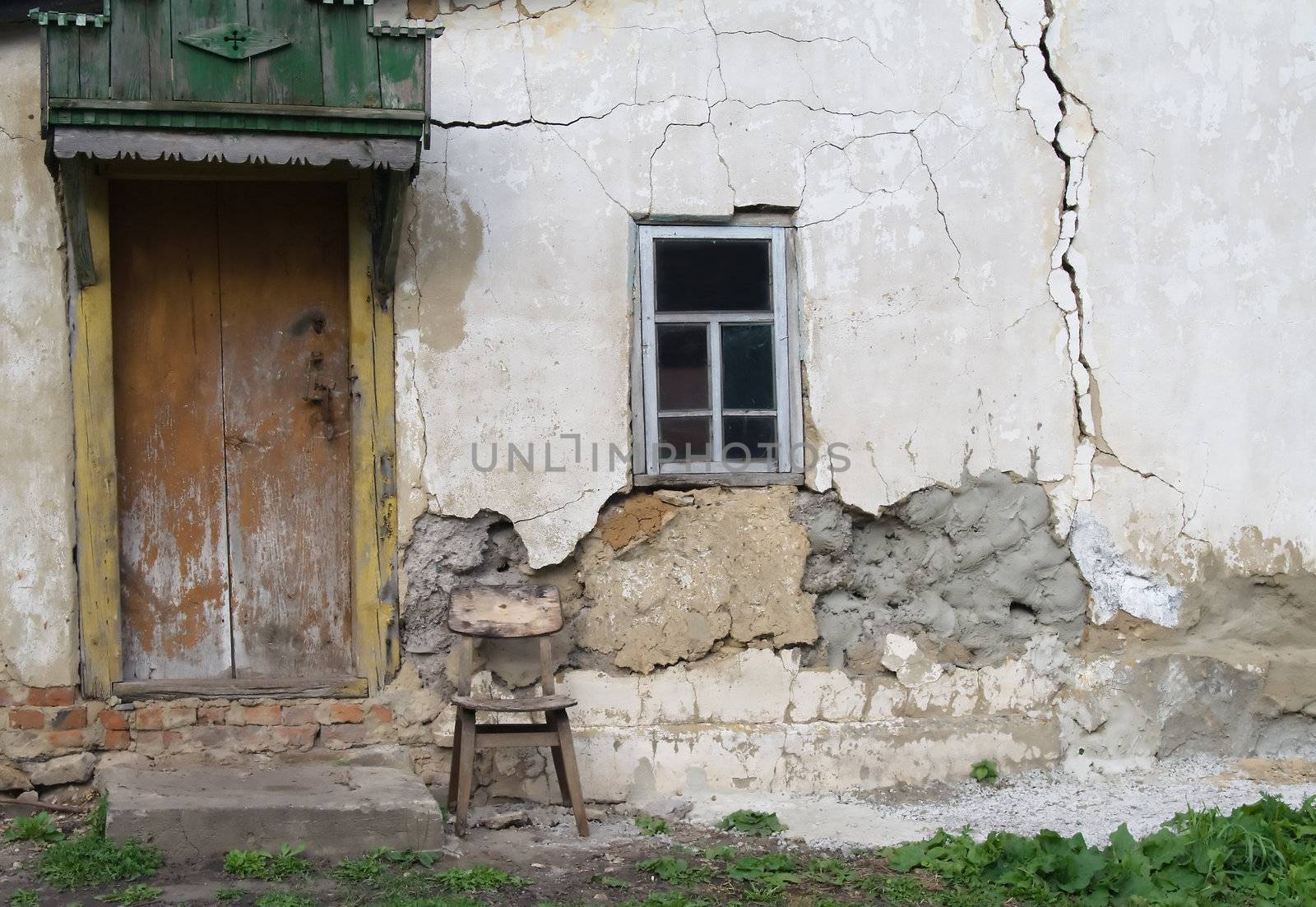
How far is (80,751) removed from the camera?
4.69 metres

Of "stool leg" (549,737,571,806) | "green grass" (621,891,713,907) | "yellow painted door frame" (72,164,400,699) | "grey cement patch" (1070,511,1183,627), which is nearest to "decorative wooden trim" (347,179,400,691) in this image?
"yellow painted door frame" (72,164,400,699)

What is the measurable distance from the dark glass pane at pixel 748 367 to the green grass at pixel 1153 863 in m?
Result: 1.75

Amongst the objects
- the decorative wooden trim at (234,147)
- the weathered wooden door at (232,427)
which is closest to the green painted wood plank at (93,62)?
the decorative wooden trim at (234,147)

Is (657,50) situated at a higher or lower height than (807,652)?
higher

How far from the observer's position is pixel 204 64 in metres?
4.17

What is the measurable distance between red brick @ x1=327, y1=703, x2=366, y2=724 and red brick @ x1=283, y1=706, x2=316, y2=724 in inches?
2.5

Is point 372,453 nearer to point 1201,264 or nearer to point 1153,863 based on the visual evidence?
point 1153,863

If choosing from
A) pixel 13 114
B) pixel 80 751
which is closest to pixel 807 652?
pixel 80 751

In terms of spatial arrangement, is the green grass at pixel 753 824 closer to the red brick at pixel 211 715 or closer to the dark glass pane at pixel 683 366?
the dark glass pane at pixel 683 366

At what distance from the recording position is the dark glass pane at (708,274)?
5148 millimetres

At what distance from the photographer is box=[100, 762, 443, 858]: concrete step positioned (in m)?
4.12

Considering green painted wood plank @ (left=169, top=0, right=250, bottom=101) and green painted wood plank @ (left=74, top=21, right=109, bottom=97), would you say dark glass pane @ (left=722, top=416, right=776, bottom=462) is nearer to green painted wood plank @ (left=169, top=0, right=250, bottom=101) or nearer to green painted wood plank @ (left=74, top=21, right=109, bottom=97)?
green painted wood plank @ (left=169, top=0, right=250, bottom=101)

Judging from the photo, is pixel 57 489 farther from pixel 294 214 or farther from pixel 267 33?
pixel 267 33

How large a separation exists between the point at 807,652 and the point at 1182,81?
8.90 feet
